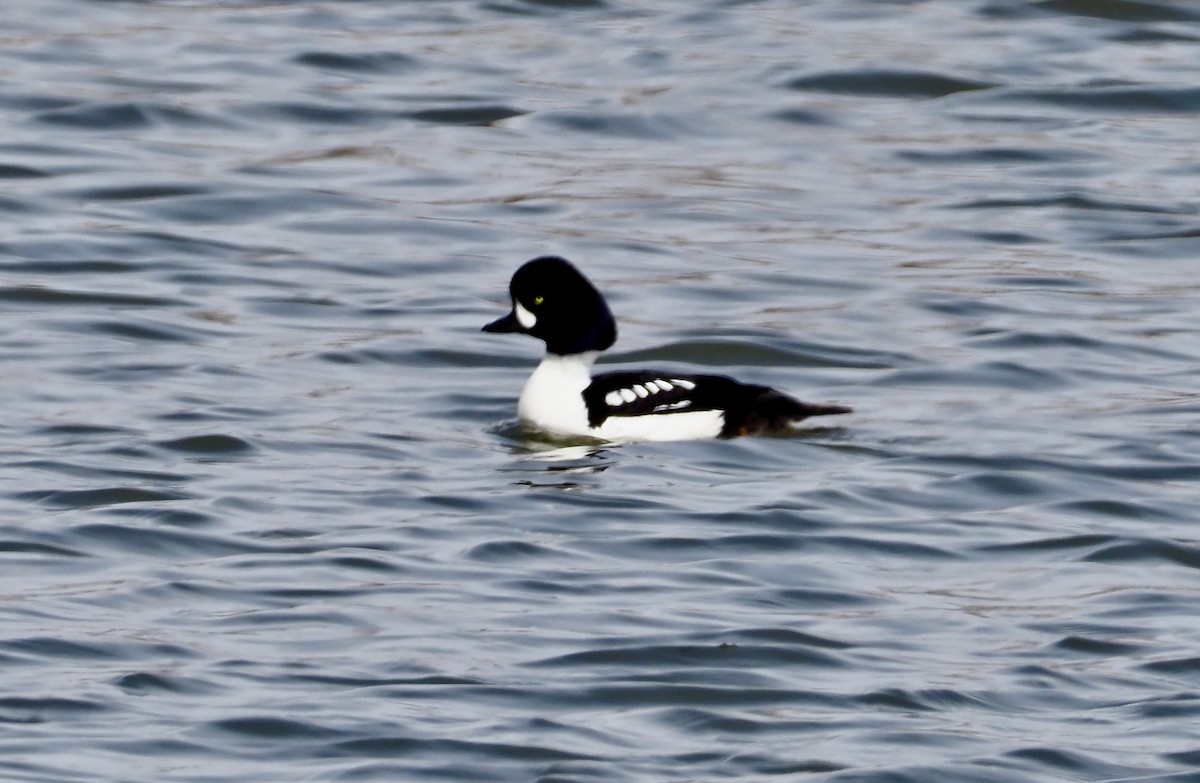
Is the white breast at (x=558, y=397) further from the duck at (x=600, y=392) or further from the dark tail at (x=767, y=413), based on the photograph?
the dark tail at (x=767, y=413)

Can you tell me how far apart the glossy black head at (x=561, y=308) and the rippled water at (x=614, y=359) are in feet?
1.54

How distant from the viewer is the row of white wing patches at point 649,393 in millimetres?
11016

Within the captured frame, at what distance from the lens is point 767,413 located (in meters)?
10.9

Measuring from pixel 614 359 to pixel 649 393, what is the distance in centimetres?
181

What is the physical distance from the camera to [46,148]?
1645cm

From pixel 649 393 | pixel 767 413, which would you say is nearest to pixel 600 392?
pixel 649 393

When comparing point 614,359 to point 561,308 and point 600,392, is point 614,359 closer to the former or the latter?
point 561,308

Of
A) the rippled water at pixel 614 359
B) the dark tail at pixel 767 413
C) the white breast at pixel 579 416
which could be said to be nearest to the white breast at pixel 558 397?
the white breast at pixel 579 416

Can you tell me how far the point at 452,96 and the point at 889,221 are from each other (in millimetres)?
3728

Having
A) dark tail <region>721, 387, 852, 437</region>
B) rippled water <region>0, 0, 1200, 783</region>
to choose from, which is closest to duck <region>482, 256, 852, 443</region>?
dark tail <region>721, 387, 852, 437</region>

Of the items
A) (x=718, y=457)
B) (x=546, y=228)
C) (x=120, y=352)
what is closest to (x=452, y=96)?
(x=546, y=228)

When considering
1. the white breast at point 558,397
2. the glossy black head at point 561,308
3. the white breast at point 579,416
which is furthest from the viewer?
the glossy black head at point 561,308

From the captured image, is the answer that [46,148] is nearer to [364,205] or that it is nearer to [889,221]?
[364,205]

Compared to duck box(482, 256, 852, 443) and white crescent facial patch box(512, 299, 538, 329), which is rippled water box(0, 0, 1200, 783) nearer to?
duck box(482, 256, 852, 443)
